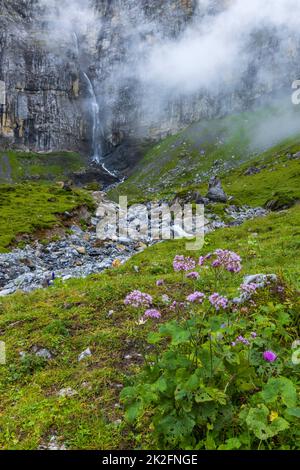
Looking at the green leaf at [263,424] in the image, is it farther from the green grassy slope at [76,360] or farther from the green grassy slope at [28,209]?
the green grassy slope at [28,209]

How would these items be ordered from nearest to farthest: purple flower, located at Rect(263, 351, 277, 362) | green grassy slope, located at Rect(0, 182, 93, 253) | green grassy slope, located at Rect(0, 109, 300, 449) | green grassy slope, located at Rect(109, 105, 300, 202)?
purple flower, located at Rect(263, 351, 277, 362) → green grassy slope, located at Rect(0, 109, 300, 449) → green grassy slope, located at Rect(0, 182, 93, 253) → green grassy slope, located at Rect(109, 105, 300, 202)

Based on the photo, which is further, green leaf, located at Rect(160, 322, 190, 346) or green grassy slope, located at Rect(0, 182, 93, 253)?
green grassy slope, located at Rect(0, 182, 93, 253)

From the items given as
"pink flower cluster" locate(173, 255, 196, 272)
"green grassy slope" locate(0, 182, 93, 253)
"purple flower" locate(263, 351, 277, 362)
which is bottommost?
"purple flower" locate(263, 351, 277, 362)

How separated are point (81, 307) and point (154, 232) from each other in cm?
2844

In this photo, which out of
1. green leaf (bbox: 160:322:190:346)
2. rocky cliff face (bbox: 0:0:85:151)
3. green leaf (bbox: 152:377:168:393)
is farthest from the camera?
rocky cliff face (bbox: 0:0:85:151)

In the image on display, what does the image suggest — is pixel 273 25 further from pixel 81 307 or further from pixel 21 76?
pixel 81 307

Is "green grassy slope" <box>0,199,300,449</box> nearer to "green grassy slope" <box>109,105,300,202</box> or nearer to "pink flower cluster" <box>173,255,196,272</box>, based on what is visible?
"pink flower cluster" <box>173,255,196,272</box>

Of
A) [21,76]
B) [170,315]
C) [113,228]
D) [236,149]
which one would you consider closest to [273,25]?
[236,149]

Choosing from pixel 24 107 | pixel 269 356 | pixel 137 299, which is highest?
pixel 24 107

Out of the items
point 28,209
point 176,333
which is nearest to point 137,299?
point 176,333

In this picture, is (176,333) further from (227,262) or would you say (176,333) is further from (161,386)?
(227,262)

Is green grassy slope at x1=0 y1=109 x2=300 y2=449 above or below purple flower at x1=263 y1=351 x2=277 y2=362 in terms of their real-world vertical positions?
below

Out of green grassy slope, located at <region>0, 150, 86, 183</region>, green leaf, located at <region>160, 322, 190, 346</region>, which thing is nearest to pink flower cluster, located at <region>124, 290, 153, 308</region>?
green leaf, located at <region>160, 322, 190, 346</region>

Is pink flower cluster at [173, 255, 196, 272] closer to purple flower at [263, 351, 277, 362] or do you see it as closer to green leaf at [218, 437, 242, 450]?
purple flower at [263, 351, 277, 362]
